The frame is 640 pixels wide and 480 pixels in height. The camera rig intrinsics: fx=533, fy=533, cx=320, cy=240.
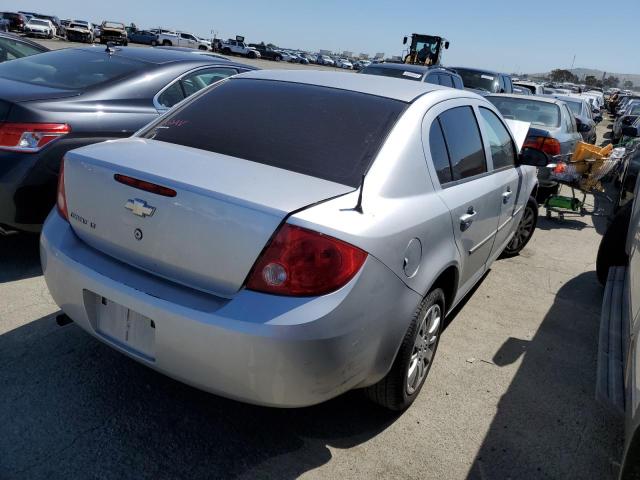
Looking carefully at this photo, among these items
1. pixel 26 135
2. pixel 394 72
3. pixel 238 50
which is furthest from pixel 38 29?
pixel 26 135

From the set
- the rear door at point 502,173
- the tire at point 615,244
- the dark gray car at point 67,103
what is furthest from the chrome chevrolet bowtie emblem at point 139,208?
the tire at point 615,244

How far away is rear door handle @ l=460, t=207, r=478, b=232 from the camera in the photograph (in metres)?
3.02

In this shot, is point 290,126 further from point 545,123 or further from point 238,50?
point 238,50

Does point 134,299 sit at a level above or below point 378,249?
below

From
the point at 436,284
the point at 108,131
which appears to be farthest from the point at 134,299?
the point at 108,131

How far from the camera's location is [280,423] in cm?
272

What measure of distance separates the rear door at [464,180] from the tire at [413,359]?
395mm

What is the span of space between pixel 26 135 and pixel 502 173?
11.2 feet

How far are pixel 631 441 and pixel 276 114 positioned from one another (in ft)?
7.20

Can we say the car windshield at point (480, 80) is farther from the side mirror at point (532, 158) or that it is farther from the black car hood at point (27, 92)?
the black car hood at point (27, 92)

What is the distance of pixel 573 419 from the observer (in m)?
3.06

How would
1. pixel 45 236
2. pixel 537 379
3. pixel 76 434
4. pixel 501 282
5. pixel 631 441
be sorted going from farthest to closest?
1. pixel 501 282
2. pixel 537 379
3. pixel 45 236
4. pixel 76 434
5. pixel 631 441

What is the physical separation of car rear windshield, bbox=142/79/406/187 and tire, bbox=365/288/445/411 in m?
0.79

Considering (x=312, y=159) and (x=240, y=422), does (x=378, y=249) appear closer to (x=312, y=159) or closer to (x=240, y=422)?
(x=312, y=159)
